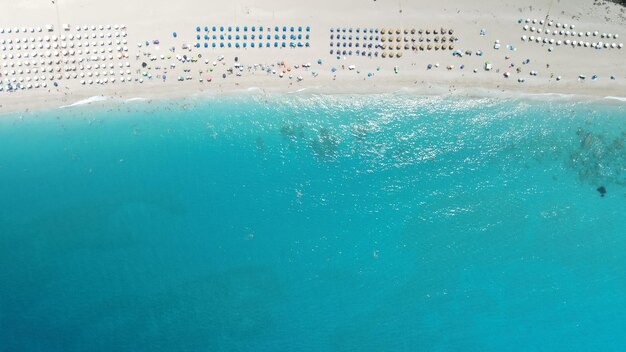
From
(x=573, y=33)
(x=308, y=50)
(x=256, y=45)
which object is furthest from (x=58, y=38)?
(x=573, y=33)

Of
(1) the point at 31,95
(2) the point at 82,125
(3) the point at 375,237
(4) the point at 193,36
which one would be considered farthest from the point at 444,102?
(1) the point at 31,95

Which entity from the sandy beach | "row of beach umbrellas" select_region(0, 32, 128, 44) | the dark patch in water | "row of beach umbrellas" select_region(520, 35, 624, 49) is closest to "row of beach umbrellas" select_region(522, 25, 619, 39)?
the sandy beach

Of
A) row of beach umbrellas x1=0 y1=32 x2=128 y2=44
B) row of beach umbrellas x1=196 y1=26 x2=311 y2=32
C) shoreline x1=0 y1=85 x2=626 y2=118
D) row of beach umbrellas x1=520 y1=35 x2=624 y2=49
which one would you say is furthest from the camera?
row of beach umbrellas x1=520 y1=35 x2=624 y2=49

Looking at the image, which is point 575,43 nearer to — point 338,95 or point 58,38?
point 338,95

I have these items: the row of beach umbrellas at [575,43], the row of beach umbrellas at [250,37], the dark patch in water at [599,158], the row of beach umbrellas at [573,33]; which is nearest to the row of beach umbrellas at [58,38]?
the row of beach umbrellas at [250,37]

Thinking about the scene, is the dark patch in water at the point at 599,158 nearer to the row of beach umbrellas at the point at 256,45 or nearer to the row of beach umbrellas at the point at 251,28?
the row of beach umbrellas at the point at 256,45

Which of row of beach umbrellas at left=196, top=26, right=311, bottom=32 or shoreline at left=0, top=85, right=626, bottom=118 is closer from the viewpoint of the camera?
row of beach umbrellas at left=196, top=26, right=311, bottom=32

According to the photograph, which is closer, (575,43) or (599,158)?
(575,43)

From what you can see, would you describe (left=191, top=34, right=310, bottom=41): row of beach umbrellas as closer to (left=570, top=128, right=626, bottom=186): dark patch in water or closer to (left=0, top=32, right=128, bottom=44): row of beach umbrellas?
(left=0, top=32, right=128, bottom=44): row of beach umbrellas
